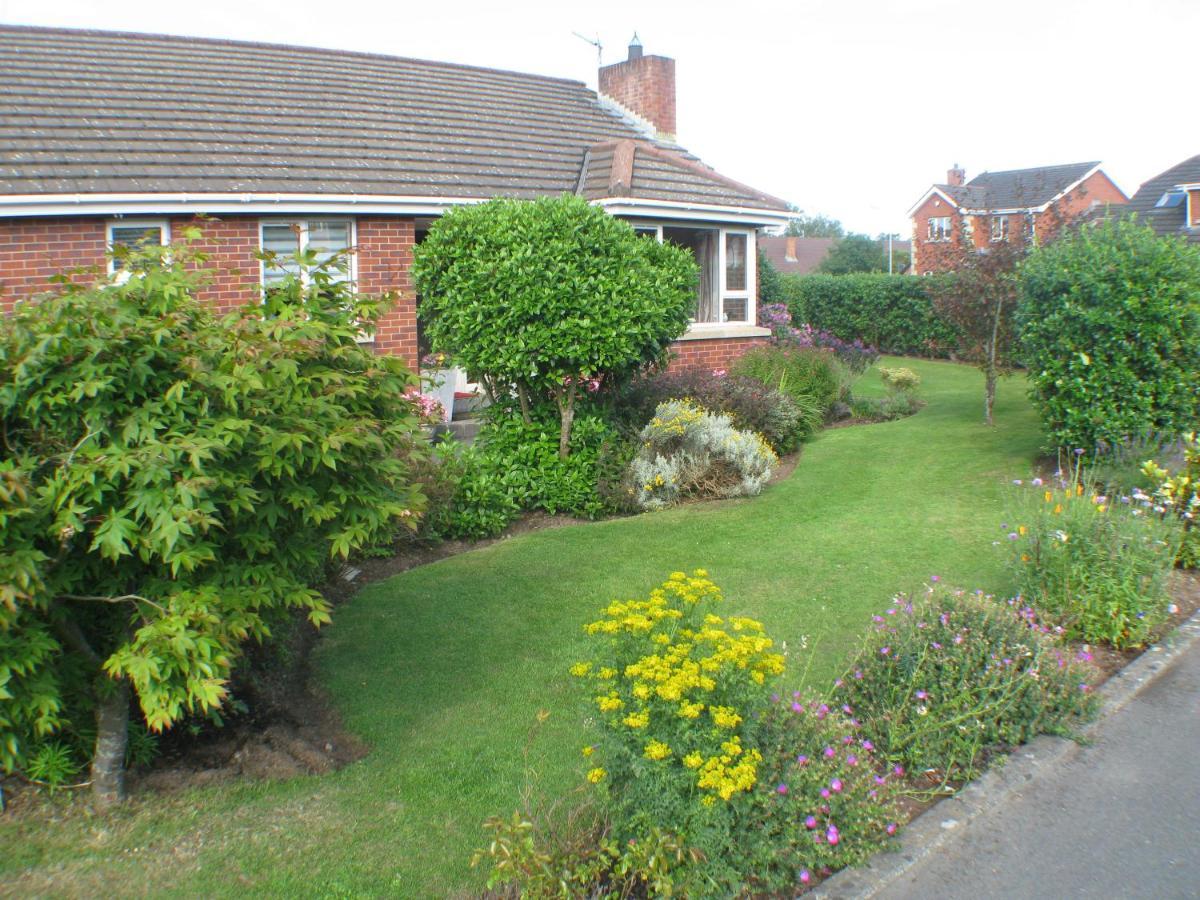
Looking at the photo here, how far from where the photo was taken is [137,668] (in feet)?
13.5

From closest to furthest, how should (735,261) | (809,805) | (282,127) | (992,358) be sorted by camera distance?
(809,805)
(992,358)
(282,127)
(735,261)

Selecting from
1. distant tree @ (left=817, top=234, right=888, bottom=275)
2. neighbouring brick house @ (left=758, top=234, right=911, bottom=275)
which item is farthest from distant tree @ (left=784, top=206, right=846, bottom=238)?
distant tree @ (left=817, top=234, right=888, bottom=275)

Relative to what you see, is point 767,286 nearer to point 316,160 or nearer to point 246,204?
point 316,160

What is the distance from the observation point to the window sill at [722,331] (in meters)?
16.2

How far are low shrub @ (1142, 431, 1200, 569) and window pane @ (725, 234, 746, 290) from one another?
30.5ft

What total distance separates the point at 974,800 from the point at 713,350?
12.0 metres

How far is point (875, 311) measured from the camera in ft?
94.3

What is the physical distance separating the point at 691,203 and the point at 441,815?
12637 mm

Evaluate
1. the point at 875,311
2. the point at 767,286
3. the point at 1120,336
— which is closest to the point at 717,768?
the point at 1120,336

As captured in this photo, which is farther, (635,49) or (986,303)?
(635,49)

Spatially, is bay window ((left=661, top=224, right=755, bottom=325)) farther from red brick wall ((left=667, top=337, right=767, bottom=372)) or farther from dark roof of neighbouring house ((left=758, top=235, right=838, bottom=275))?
dark roof of neighbouring house ((left=758, top=235, right=838, bottom=275))

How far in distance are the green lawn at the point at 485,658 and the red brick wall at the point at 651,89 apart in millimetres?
9737

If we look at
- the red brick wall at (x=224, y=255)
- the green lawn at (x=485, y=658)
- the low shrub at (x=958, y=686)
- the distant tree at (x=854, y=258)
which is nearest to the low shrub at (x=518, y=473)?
the green lawn at (x=485, y=658)

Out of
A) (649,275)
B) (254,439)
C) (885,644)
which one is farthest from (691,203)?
(254,439)
